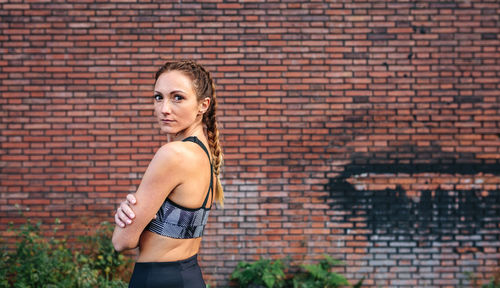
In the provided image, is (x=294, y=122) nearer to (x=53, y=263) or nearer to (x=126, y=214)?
(x=53, y=263)

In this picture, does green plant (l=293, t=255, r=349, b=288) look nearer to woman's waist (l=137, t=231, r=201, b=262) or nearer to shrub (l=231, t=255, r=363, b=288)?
shrub (l=231, t=255, r=363, b=288)

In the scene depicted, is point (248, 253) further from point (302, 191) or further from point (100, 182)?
point (100, 182)

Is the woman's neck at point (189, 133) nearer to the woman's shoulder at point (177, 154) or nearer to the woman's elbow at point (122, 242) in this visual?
the woman's shoulder at point (177, 154)

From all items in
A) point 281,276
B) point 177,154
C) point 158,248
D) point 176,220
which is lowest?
point 281,276

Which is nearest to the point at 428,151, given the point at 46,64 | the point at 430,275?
the point at 430,275

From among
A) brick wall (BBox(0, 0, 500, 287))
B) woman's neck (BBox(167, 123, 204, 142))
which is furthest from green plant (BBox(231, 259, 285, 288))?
woman's neck (BBox(167, 123, 204, 142))

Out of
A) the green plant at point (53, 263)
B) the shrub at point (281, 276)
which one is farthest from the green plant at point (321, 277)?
the green plant at point (53, 263)

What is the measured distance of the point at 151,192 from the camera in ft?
5.84

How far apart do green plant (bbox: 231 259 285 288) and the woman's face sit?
11.3ft

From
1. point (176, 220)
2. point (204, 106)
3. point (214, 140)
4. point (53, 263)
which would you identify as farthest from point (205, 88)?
point (53, 263)

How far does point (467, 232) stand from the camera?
5.29m

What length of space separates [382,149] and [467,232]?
1.63 meters

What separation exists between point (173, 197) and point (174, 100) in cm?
48

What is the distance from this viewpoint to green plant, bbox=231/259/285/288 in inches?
195
